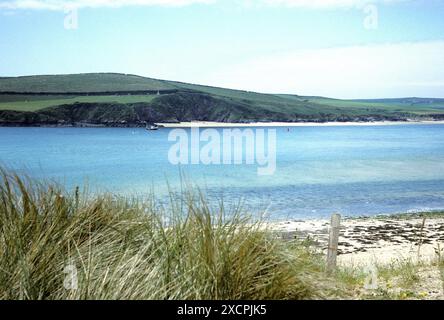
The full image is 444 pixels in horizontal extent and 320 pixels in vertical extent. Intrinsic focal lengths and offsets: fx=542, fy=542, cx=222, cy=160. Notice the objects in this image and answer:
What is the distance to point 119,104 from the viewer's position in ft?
379

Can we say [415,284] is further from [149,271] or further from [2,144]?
[2,144]

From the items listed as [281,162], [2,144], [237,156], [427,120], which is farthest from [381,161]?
[427,120]

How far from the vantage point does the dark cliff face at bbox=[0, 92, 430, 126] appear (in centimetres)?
10900

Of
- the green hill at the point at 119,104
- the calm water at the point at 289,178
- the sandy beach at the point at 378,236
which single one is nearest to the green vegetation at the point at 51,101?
the green hill at the point at 119,104

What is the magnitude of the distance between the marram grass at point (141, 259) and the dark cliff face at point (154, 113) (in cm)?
10656

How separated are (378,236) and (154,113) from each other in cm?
10535

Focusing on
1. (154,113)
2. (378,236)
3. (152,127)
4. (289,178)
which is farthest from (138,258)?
(154,113)

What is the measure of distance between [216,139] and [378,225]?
8543cm

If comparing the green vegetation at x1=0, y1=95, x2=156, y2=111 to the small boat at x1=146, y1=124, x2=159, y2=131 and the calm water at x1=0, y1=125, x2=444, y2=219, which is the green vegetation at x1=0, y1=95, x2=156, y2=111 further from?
the calm water at x1=0, y1=125, x2=444, y2=219

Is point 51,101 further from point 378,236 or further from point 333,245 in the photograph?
point 333,245

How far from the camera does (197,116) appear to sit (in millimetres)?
126000

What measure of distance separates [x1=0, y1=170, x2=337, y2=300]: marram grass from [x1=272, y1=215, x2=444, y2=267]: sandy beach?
10575 millimetres

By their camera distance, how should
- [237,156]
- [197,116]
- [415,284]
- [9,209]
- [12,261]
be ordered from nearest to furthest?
1. [12,261]
2. [9,209]
3. [415,284]
4. [237,156]
5. [197,116]

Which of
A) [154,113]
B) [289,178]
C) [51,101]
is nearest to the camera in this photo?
[289,178]
